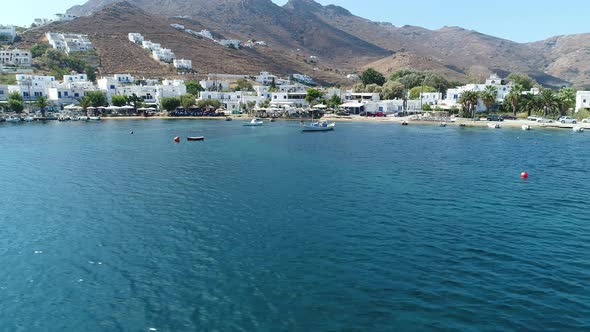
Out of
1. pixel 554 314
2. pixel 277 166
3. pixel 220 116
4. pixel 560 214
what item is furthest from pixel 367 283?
pixel 220 116

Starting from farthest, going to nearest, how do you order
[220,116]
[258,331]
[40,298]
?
1. [220,116]
2. [40,298]
3. [258,331]

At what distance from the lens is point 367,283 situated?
62.2ft

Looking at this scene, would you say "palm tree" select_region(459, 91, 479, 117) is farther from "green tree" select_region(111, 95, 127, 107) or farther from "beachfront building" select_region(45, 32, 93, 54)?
"beachfront building" select_region(45, 32, 93, 54)

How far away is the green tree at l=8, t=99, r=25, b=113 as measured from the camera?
115312 millimetres

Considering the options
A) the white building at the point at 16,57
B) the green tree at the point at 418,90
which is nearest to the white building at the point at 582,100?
the green tree at the point at 418,90

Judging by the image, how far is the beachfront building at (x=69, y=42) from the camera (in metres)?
184

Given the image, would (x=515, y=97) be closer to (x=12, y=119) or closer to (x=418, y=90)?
(x=418, y=90)

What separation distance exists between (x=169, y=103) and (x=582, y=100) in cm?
11081

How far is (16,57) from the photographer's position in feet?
530

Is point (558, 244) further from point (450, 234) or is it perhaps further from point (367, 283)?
point (367, 283)

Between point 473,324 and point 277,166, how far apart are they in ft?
112

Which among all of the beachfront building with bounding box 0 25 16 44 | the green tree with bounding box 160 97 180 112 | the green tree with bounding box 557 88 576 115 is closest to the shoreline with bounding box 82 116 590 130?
the green tree with bounding box 160 97 180 112

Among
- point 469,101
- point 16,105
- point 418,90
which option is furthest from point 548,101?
point 16,105

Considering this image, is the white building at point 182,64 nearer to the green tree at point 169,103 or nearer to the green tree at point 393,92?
the green tree at point 169,103
